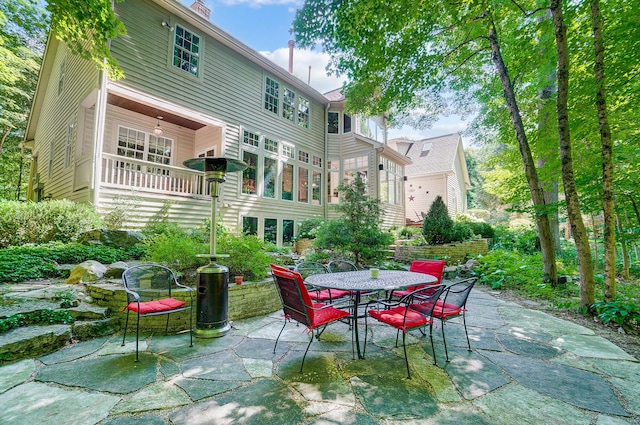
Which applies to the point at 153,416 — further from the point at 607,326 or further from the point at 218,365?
the point at 607,326

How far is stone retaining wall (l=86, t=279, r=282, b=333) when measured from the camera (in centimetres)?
371

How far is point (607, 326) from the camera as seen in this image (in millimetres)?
3869

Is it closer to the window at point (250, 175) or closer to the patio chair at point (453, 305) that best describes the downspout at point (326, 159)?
the window at point (250, 175)

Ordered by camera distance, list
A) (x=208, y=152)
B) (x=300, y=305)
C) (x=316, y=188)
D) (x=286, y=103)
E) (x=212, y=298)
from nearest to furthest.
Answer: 1. (x=300, y=305)
2. (x=212, y=298)
3. (x=208, y=152)
4. (x=286, y=103)
5. (x=316, y=188)

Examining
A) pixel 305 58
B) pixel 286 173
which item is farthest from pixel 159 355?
pixel 305 58

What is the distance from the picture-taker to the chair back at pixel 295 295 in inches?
109

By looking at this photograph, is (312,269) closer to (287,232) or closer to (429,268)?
(429,268)

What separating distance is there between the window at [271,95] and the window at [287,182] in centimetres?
224

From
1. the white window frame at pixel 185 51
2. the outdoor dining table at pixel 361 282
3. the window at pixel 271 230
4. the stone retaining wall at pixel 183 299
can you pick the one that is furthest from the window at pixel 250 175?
the outdoor dining table at pixel 361 282

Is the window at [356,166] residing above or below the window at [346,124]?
below

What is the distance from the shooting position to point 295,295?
9.41 ft

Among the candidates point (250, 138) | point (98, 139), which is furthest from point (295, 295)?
point (250, 138)

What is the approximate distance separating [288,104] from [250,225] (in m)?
5.35

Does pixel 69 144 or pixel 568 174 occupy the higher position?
pixel 69 144
